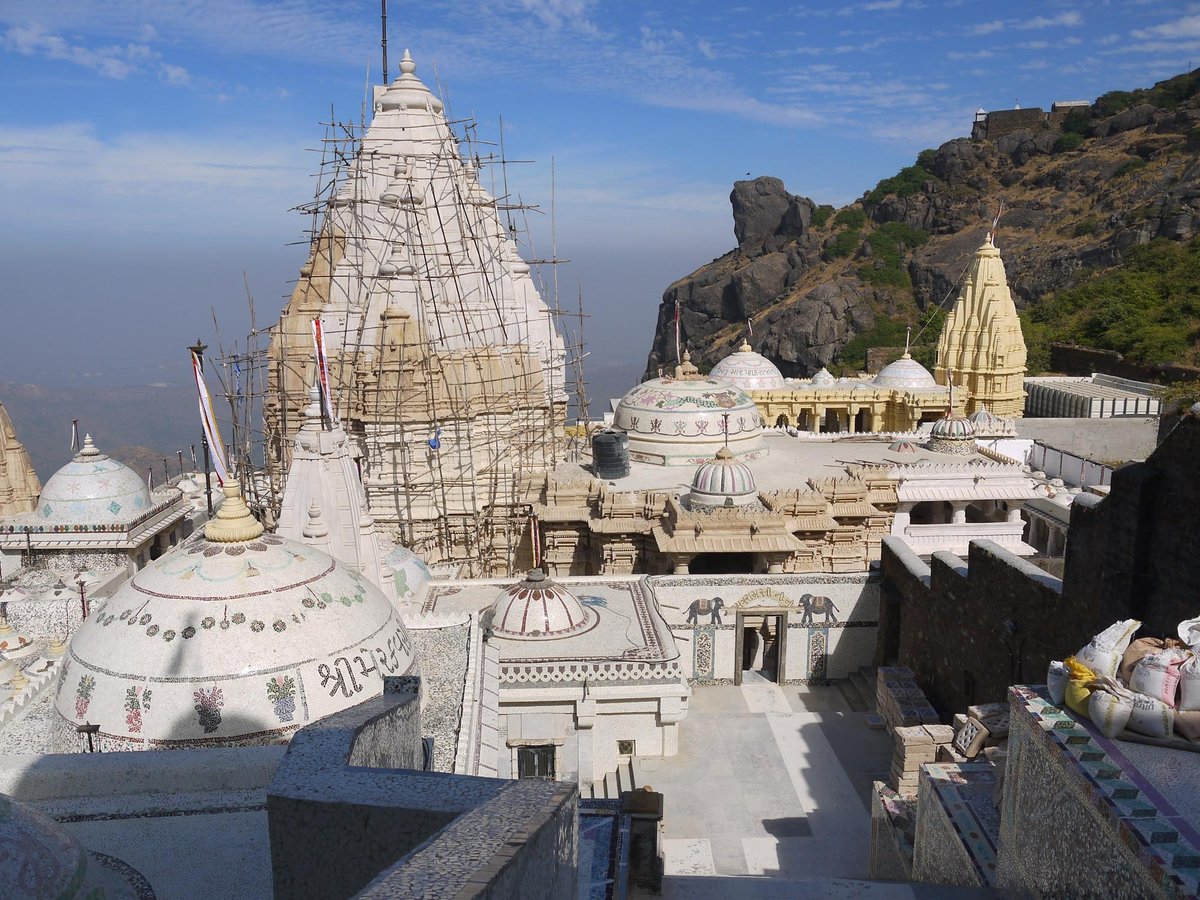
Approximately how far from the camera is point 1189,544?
28.1 feet

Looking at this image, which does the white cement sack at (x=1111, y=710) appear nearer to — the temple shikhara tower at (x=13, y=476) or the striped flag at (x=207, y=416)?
the striped flag at (x=207, y=416)

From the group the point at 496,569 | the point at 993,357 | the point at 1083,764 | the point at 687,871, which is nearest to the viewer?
the point at 1083,764

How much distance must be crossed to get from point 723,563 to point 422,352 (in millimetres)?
7148

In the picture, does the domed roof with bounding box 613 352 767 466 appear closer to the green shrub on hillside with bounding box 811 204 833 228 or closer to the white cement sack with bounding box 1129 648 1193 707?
the white cement sack with bounding box 1129 648 1193 707

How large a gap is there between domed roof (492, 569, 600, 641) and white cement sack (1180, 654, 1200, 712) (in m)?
9.44

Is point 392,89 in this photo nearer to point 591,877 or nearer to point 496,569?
point 496,569

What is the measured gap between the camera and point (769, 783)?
42.3 feet

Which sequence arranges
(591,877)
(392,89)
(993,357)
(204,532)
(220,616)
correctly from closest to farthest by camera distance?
(591,877) → (220,616) → (204,532) → (392,89) → (993,357)

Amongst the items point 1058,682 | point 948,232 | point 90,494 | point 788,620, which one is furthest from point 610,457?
point 948,232

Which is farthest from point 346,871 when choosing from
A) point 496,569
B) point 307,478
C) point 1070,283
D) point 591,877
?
point 1070,283

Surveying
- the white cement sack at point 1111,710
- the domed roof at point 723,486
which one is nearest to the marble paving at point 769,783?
the domed roof at point 723,486

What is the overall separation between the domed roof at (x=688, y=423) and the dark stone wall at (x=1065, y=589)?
567cm

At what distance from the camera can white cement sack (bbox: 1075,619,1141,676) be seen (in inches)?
212

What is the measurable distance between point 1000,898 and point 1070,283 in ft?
181
